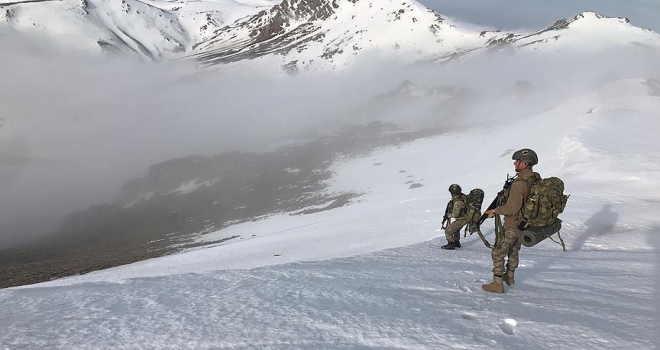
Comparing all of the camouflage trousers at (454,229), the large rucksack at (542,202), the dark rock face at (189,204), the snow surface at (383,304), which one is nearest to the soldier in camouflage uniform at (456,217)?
the camouflage trousers at (454,229)

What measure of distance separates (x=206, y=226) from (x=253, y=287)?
61.2 meters

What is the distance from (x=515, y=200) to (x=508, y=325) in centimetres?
196

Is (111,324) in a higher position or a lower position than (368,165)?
lower

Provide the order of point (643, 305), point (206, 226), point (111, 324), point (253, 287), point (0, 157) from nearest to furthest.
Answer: point (111, 324) < point (643, 305) < point (253, 287) < point (206, 226) < point (0, 157)

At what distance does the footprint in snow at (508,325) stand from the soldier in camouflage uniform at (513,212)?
1.29 m

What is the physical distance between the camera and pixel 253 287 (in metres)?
7.79

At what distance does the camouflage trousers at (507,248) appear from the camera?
7048 mm

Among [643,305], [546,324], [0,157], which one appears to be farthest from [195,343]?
[0,157]

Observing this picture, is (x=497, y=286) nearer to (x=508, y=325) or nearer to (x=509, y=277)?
(x=509, y=277)

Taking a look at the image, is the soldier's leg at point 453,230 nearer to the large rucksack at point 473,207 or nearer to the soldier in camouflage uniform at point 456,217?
the soldier in camouflage uniform at point 456,217

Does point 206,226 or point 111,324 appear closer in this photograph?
point 111,324

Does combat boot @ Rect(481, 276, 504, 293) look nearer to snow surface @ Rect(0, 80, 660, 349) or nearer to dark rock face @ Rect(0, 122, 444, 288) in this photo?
snow surface @ Rect(0, 80, 660, 349)

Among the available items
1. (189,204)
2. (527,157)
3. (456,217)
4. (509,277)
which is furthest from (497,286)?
(189,204)

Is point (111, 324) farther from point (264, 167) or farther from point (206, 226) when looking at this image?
point (264, 167)
